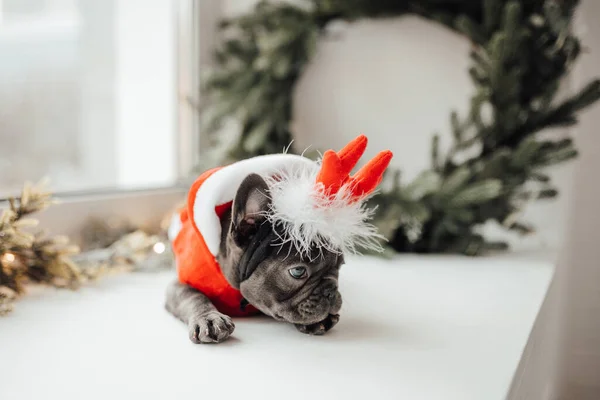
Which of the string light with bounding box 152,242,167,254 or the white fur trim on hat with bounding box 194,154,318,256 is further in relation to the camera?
the string light with bounding box 152,242,167,254

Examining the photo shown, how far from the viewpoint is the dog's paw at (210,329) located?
0.70m

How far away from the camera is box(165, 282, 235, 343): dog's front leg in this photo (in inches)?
27.5

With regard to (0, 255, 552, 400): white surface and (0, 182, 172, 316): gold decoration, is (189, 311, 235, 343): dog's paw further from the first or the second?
(0, 182, 172, 316): gold decoration

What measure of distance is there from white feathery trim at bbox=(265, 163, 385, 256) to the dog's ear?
1 cm

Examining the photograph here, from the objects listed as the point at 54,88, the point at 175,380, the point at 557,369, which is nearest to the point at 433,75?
the point at 557,369

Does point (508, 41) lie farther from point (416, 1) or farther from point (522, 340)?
point (522, 340)

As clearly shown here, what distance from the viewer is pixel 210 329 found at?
0.70 metres

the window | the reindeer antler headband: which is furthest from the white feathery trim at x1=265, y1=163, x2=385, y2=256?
the window

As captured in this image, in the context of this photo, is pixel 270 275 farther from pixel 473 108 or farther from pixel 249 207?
pixel 473 108

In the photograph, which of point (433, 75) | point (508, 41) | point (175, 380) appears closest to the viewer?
point (175, 380)

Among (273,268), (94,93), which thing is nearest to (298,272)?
(273,268)

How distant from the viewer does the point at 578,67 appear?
1419 millimetres

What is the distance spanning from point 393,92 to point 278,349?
103cm

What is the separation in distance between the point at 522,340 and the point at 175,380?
16.9 inches
